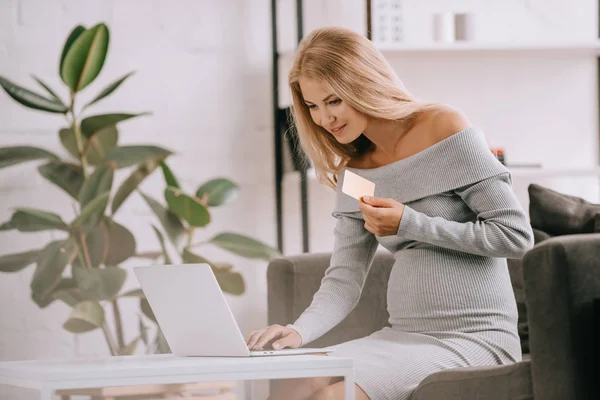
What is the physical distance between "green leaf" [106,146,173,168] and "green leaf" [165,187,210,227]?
0.34ft

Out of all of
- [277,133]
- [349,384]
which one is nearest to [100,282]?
[277,133]

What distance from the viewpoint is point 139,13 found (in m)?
2.62

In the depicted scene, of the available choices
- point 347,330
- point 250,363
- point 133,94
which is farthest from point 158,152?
point 250,363

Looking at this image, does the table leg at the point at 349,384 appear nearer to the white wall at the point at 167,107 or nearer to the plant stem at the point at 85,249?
the plant stem at the point at 85,249

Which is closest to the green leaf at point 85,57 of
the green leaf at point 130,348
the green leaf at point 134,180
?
the green leaf at point 134,180

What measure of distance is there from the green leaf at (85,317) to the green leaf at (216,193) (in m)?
0.41

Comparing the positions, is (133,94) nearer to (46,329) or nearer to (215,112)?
(215,112)

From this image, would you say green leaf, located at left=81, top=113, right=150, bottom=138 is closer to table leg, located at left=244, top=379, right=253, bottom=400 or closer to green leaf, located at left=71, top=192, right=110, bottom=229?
green leaf, located at left=71, top=192, right=110, bottom=229

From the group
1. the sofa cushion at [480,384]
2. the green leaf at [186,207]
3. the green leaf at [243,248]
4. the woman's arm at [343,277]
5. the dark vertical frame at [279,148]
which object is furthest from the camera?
the dark vertical frame at [279,148]

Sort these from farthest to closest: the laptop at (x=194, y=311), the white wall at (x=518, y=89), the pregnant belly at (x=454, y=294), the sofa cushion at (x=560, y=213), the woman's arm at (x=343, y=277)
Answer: the white wall at (x=518, y=89) → the sofa cushion at (x=560, y=213) → the woman's arm at (x=343, y=277) → the pregnant belly at (x=454, y=294) → the laptop at (x=194, y=311)

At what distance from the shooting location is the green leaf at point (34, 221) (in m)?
2.20

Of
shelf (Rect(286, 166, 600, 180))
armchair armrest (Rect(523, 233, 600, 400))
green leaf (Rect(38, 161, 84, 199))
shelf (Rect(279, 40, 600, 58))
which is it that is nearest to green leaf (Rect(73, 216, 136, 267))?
green leaf (Rect(38, 161, 84, 199))

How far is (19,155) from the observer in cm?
221

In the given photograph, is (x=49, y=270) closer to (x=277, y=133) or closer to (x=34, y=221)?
(x=34, y=221)
